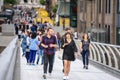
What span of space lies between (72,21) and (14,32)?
17.3 meters

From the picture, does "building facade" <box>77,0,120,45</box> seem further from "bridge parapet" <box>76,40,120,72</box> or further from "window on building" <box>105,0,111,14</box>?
"bridge parapet" <box>76,40,120,72</box>

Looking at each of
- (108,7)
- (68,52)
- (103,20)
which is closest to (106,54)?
(68,52)

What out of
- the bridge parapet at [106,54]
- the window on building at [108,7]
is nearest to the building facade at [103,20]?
the window on building at [108,7]

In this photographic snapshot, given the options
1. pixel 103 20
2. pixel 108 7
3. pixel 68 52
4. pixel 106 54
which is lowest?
pixel 103 20

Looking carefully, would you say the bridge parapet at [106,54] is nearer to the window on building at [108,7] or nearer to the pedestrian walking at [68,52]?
the pedestrian walking at [68,52]

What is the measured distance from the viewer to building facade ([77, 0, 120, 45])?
1711 inches

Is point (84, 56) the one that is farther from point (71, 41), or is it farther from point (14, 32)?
point (14, 32)

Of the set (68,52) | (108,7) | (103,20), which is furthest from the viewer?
(103,20)

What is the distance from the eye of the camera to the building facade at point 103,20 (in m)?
43.5

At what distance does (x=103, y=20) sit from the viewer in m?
49.5

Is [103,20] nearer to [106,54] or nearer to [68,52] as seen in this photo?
[106,54]

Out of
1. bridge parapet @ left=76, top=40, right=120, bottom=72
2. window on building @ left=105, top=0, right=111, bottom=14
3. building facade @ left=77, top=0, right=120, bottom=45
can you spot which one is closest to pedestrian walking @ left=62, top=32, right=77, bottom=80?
bridge parapet @ left=76, top=40, right=120, bottom=72

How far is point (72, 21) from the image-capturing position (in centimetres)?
8338

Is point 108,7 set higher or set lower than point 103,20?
higher
